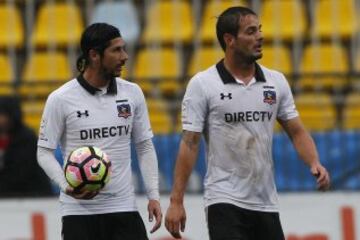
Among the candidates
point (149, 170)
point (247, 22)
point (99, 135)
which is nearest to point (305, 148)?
point (247, 22)

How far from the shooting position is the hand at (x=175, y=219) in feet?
24.2

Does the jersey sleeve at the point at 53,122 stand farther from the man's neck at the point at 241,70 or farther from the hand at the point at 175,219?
the man's neck at the point at 241,70

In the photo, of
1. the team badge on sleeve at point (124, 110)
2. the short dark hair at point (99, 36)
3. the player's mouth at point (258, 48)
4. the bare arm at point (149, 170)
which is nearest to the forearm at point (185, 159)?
the bare arm at point (149, 170)

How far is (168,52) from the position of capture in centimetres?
1388

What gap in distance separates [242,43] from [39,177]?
13.2 ft

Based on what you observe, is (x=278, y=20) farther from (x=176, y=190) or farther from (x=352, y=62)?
(x=176, y=190)

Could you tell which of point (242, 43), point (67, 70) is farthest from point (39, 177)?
point (242, 43)

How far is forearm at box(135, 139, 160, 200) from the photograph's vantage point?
759cm

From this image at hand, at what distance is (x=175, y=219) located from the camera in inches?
291

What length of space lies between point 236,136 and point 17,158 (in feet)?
12.6

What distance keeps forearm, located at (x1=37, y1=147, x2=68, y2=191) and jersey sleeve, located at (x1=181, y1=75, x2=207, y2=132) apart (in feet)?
2.75

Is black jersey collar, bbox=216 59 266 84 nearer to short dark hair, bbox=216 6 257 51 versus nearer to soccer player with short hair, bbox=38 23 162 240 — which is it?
short dark hair, bbox=216 6 257 51

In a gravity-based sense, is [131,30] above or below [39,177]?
above

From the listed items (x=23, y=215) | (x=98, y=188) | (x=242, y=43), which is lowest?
(x=23, y=215)
